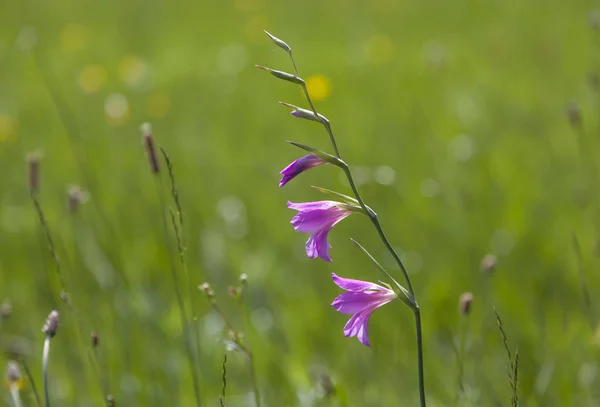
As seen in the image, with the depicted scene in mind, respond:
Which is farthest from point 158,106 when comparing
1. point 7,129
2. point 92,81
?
point 7,129

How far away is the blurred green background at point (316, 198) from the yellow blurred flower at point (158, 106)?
0.07ft

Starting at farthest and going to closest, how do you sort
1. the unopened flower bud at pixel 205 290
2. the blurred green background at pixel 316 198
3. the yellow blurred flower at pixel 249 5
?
the yellow blurred flower at pixel 249 5, the blurred green background at pixel 316 198, the unopened flower bud at pixel 205 290

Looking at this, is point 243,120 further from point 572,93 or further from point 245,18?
point 245,18

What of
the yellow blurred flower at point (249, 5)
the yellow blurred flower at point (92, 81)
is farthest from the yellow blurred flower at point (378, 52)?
the yellow blurred flower at point (249, 5)

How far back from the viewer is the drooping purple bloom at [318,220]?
3.79 feet

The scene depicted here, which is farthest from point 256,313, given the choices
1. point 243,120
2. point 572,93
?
point 572,93

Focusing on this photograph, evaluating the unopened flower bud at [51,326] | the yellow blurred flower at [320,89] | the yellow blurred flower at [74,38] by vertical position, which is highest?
the unopened flower bud at [51,326]

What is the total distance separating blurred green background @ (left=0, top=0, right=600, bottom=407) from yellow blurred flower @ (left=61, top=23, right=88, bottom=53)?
346 millimetres

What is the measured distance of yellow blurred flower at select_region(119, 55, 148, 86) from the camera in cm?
591

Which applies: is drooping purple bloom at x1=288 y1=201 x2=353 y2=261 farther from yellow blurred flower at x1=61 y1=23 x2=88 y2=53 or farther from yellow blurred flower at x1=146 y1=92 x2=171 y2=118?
yellow blurred flower at x1=61 y1=23 x2=88 y2=53

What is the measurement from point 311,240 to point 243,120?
398 cm

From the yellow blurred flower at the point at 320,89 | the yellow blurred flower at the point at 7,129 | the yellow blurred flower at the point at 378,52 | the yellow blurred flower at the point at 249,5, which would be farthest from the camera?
the yellow blurred flower at the point at 249,5

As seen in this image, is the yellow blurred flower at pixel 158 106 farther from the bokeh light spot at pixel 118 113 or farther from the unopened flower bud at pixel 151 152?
the unopened flower bud at pixel 151 152

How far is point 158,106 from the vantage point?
210 inches
